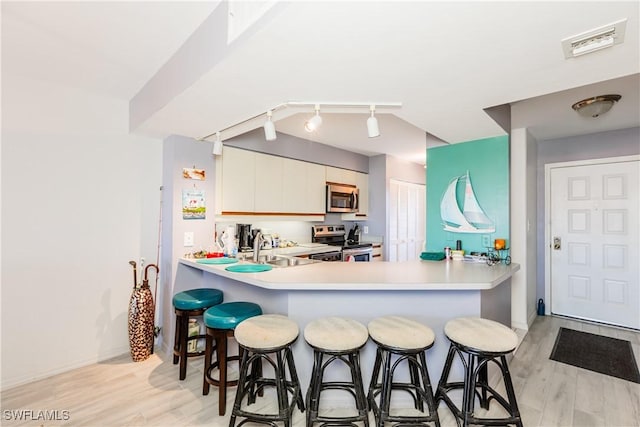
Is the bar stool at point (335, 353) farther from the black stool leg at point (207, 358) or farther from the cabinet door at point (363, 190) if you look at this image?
the cabinet door at point (363, 190)

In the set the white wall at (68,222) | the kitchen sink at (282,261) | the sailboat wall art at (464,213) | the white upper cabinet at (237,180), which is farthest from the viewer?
the white upper cabinet at (237,180)

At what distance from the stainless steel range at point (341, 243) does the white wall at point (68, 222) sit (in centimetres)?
223

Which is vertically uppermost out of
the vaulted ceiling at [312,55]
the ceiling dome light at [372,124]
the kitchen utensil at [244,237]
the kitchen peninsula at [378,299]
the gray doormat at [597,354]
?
the vaulted ceiling at [312,55]

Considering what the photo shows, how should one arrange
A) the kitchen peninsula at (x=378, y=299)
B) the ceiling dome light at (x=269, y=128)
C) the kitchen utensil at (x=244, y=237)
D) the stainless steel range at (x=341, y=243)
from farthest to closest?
the stainless steel range at (x=341, y=243)
the kitchen utensil at (x=244, y=237)
the ceiling dome light at (x=269, y=128)
the kitchen peninsula at (x=378, y=299)

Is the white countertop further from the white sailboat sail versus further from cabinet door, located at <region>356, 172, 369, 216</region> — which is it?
cabinet door, located at <region>356, 172, 369, 216</region>

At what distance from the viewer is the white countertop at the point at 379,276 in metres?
1.87

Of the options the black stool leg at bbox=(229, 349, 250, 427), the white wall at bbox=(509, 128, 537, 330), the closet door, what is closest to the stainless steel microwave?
the closet door

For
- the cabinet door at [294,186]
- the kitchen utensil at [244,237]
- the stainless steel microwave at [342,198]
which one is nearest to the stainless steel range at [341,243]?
the stainless steel microwave at [342,198]

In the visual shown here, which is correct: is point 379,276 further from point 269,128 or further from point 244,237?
point 244,237

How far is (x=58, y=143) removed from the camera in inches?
98.6

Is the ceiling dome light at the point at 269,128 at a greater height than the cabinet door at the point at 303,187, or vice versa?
the ceiling dome light at the point at 269,128

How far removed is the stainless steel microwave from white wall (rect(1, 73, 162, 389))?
2.25 m

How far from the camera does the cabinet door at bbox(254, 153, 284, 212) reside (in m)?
3.51

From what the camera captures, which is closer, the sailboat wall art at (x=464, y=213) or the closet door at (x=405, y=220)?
the sailboat wall art at (x=464, y=213)
